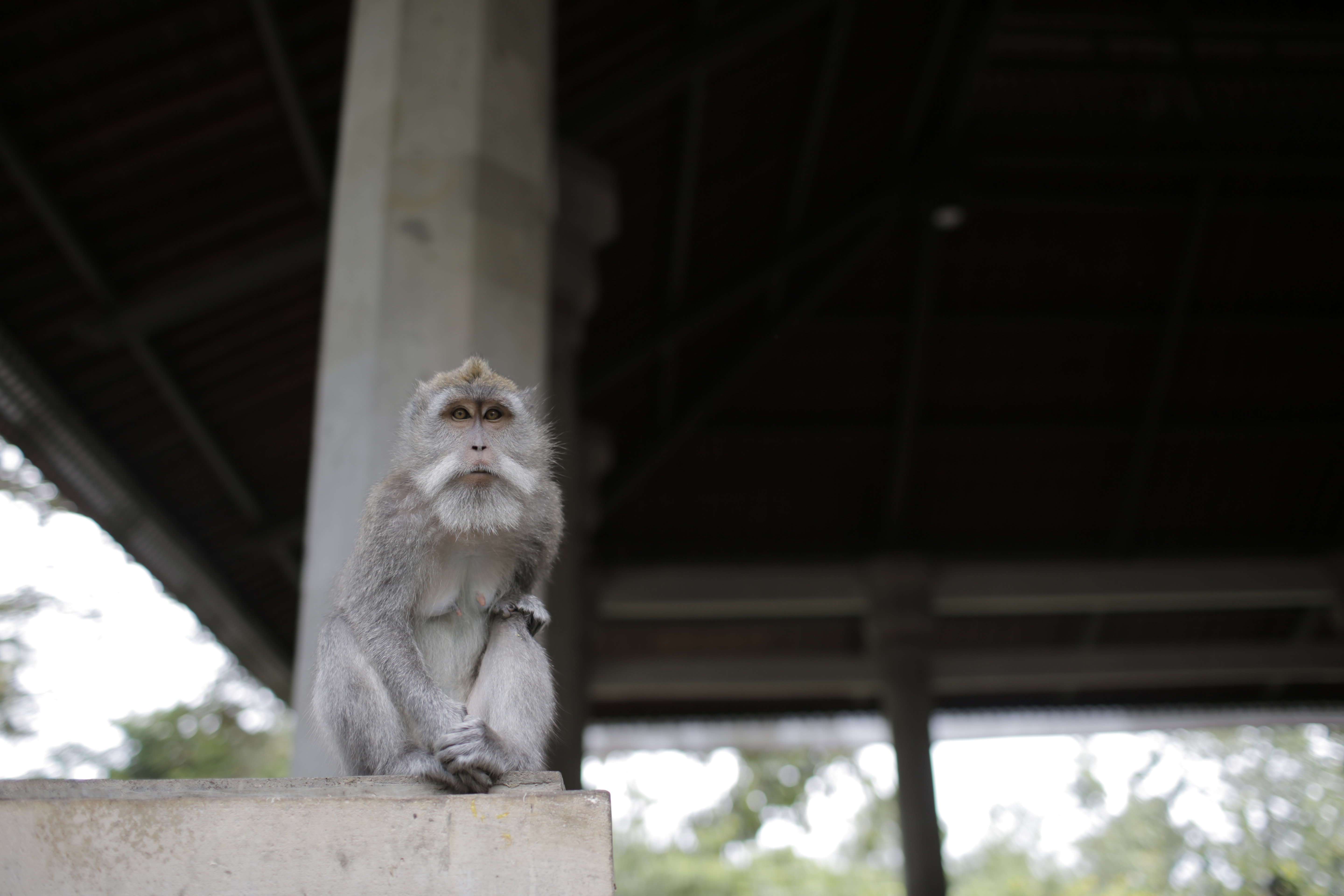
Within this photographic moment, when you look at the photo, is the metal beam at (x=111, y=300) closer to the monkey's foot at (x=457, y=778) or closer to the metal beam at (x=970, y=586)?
the metal beam at (x=970, y=586)

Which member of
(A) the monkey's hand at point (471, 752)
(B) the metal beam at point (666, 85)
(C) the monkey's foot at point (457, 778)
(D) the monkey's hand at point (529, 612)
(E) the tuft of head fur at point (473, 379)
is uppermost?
(B) the metal beam at point (666, 85)

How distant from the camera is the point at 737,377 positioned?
515 inches

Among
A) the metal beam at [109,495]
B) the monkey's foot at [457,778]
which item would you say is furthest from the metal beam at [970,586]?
the monkey's foot at [457,778]

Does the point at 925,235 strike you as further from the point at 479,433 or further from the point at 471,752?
the point at 471,752

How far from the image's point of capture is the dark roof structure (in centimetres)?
856

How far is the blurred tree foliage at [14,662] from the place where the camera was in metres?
16.6

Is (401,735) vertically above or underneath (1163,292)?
underneath

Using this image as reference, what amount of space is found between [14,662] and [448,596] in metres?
16.4

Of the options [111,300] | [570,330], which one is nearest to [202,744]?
[111,300]

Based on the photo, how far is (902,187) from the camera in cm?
1229

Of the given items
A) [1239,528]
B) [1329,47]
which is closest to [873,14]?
[1329,47]

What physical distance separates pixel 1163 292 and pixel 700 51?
7343mm

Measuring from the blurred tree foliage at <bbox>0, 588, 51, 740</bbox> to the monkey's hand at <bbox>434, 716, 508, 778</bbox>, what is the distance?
16.5 meters

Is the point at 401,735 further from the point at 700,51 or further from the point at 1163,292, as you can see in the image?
the point at 1163,292
